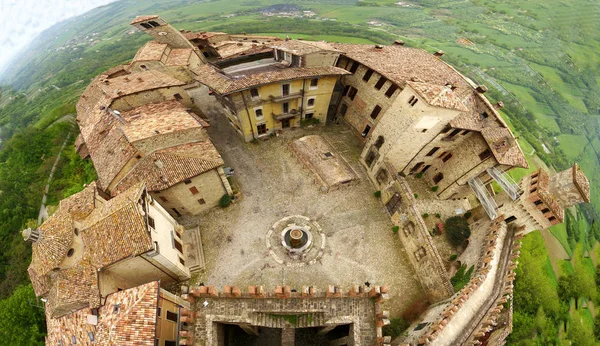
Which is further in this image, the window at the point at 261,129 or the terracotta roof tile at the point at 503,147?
the window at the point at 261,129

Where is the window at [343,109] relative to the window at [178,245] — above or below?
above

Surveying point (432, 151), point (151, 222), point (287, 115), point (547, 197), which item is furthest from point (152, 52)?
point (547, 197)

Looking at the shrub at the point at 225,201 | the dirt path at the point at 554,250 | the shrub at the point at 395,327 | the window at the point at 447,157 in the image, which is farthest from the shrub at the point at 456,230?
the dirt path at the point at 554,250

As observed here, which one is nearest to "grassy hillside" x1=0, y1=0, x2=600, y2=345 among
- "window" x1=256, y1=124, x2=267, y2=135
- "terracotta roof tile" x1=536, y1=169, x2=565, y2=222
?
"terracotta roof tile" x1=536, y1=169, x2=565, y2=222

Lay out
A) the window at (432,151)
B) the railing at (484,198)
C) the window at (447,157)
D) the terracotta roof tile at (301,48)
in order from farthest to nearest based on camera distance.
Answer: the terracotta roof tile at (301,48), the window at (447,157), the window at (432,151), the railing at (484,198)

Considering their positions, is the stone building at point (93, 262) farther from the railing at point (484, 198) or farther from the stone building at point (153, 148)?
the railing at point (484, 198)

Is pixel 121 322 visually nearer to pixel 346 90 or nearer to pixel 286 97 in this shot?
pixel 286 97

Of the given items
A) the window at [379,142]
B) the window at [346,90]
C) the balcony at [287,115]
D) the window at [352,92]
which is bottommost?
the window at [379,142]
